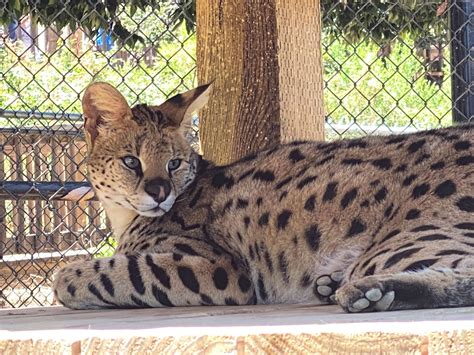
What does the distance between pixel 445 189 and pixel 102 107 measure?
1.45 meters

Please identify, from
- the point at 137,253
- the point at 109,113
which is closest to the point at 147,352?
the point at 137,253

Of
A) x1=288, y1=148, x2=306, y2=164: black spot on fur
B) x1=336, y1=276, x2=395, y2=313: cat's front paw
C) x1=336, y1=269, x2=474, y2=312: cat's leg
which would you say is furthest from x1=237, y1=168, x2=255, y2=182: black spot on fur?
x1=336, y1=276, x2=395, y2=313: cat's front paw

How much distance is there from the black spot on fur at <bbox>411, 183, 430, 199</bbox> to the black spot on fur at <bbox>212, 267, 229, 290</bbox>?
67cm

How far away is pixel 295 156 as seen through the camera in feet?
11.0

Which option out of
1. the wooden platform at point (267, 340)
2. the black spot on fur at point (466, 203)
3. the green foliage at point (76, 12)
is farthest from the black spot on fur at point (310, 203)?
the green foliage at point (76, 12)

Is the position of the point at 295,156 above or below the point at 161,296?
above

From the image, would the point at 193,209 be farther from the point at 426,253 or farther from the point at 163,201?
the point at 426,253

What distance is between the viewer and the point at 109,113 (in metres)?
3.70

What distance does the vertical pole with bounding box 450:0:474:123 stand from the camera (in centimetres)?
489

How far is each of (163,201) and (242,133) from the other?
0.52 meters

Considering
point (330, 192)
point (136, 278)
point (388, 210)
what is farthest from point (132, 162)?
point (388, 210)

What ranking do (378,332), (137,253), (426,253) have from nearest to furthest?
(378,332)
(426,253)
(137,253)

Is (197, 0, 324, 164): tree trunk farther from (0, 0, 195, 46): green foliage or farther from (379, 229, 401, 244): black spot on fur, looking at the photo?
(0, 0, 195, 46): green foliage

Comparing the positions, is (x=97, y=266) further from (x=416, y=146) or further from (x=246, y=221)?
(x=416, y=146)
